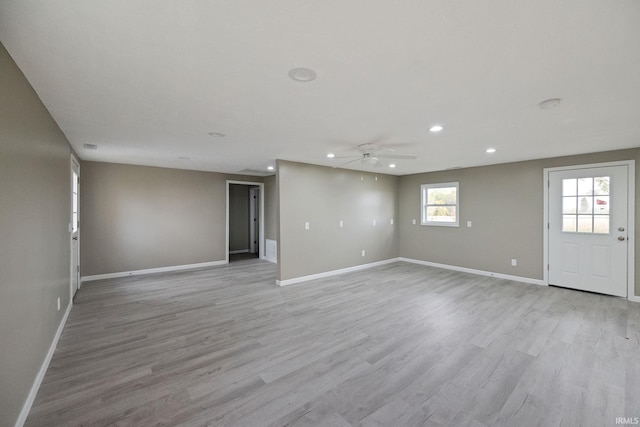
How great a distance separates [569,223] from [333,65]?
17.2 feet

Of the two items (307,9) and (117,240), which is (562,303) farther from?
(117,240)

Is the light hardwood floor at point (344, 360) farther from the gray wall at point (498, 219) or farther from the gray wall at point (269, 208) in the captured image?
the gray wall at point (269, 208)

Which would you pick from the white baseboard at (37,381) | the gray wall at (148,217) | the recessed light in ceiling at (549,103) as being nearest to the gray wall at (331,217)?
the gray wall at (148,217)

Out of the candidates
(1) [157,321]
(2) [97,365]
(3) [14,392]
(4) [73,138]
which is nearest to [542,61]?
(3) [14,392]

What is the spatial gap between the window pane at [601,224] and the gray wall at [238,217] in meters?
8.32

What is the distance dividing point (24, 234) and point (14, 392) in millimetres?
1037

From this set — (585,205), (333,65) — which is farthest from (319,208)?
(585,205)

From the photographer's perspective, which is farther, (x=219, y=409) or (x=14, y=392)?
(x=219, y=409)

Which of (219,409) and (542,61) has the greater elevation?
(542,61)

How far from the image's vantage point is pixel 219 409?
6.35ft

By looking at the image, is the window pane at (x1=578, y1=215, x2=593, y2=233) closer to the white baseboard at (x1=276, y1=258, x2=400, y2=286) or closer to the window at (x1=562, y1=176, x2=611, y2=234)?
the window at (x1=562, y1=176, x2=611, y2=234)

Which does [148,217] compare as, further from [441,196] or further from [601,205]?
[601,205]

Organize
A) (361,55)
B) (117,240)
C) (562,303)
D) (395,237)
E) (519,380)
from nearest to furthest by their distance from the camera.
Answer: (361,55) < (519,380) < (562,303) < (117,240) < (395,237)

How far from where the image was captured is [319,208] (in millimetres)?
5625
